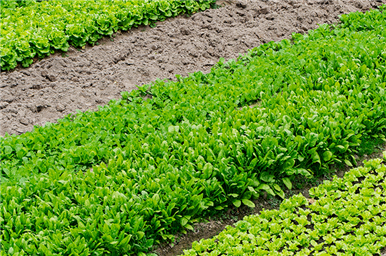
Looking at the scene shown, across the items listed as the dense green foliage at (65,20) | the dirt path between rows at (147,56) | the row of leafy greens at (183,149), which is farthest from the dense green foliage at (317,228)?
the dense green foliage at (65,20)

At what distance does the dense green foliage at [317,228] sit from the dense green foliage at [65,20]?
18.7ft

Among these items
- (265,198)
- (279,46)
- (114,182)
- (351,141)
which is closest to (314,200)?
(265,198)

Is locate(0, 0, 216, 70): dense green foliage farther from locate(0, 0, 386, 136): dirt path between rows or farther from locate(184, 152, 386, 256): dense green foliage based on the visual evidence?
locate(184, 152, 386, 256): dense green foliage

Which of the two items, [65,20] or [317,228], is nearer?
[317,228]

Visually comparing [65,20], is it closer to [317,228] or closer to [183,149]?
[183,149]

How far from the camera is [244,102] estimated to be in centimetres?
638

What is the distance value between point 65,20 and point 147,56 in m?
2.35

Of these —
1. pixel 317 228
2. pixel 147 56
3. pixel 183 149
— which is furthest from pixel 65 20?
pixel 317 228

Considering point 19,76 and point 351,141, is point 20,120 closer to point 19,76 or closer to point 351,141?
point 19,76

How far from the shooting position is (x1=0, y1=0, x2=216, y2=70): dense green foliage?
788 centimetres

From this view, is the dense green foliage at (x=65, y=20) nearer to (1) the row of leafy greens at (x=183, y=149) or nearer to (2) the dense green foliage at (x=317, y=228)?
(1) the row of leafy greens at (x=183, y=149)

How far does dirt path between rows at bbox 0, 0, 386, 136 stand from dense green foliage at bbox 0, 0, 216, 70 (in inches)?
9.7

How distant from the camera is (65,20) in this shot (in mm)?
8805

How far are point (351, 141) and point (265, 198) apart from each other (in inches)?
61.2
